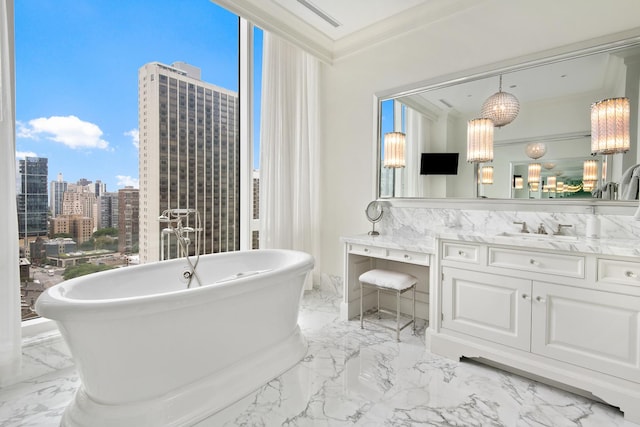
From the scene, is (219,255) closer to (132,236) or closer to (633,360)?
(132,236)

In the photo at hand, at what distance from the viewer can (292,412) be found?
165 cm

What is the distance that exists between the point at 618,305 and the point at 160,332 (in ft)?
7.57

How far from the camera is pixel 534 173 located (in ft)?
7.58

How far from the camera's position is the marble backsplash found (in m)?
2.02

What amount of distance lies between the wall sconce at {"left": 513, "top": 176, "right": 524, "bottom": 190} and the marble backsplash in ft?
0.61

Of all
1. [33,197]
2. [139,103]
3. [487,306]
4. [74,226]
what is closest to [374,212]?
[487,306]

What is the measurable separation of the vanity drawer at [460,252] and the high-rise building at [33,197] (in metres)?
2.71

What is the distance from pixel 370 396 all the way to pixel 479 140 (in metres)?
2.05

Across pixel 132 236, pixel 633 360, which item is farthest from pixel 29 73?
pixel 633 360

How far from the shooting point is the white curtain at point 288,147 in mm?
3152

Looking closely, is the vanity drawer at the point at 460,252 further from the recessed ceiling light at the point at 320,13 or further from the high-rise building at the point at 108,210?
the high-rise building at the point at 108,210

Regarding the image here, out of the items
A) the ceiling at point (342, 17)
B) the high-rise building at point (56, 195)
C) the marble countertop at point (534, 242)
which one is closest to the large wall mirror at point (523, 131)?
the marble countertop at point (534, 242)

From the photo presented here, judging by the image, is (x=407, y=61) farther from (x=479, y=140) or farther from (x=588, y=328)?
(x=588, y=328)

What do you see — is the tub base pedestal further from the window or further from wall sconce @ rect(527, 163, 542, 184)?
wall sconce @ rect(527, 163, 542, 184)
